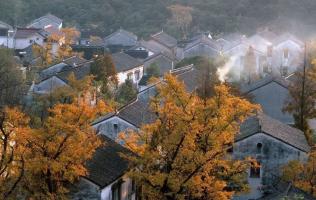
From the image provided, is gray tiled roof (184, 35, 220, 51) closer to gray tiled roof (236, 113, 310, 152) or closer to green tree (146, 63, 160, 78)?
green tree (146, 63, 160, 78)

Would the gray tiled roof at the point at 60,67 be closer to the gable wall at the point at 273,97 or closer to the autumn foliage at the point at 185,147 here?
the gable wall at the point at 273,97

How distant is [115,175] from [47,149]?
9.04 ft

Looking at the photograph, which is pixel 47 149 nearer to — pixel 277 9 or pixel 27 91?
pixel 27 91

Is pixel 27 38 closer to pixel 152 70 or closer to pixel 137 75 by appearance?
pixel 137 75

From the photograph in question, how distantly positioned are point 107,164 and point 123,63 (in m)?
25.6

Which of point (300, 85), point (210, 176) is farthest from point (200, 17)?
point (210, 176)

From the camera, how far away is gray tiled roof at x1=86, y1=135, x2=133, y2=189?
1878 centimetres

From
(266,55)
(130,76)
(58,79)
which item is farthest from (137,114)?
(266,55)

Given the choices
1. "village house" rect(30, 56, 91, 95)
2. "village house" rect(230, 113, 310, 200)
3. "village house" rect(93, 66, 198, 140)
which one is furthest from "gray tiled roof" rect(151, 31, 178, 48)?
"village house" rect(230, 113, 310, 200)

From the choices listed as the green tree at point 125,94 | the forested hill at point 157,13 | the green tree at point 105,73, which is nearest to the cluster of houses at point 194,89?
the green tree at point 105,73

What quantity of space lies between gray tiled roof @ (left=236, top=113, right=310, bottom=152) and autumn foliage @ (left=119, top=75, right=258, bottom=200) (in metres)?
4.89

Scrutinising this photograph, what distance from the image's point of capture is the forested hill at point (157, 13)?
248ft

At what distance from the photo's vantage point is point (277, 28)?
235 ft

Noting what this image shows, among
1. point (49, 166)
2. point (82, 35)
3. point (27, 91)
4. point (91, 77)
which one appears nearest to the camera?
point (49, 166)
